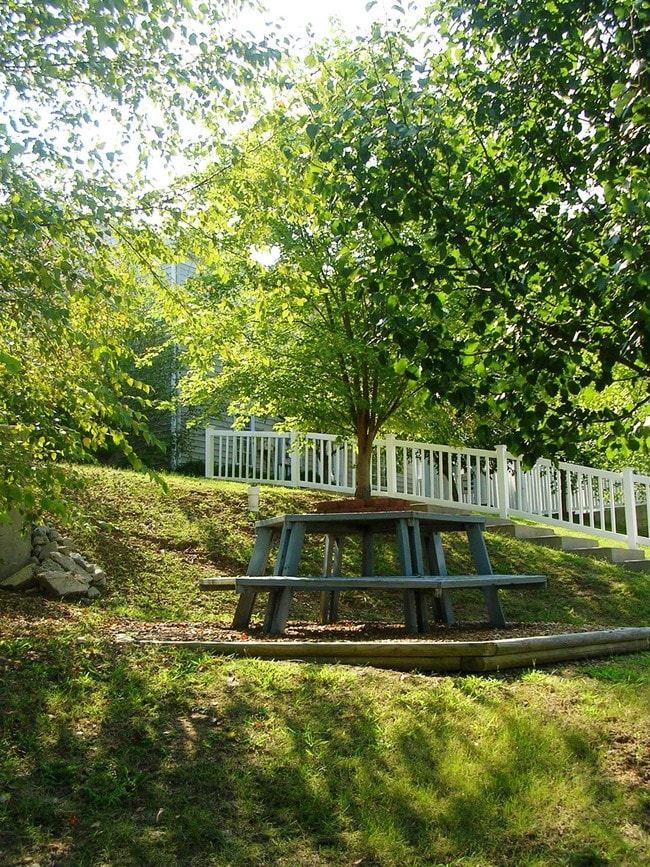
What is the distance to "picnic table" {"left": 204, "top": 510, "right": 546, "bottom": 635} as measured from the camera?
5160 mm

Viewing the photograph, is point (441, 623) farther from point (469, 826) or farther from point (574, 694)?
point (469, 826)

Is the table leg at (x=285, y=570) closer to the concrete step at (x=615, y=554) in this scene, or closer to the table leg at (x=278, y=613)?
the table leg at (x=278, y=613)

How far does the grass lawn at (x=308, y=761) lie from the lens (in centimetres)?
279

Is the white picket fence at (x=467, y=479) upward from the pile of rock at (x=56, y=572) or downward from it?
upward

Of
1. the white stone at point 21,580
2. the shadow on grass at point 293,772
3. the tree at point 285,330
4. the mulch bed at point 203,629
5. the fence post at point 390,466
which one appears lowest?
the shadow on grass at point 293,772

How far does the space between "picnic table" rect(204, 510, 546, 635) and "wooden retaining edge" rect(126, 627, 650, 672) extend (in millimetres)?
454

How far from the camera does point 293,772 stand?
10.6 ft

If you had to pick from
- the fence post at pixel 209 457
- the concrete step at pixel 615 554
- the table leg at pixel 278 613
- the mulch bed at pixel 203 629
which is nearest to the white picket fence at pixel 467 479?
the fence post at pixel 209 457

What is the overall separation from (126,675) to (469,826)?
2067mm

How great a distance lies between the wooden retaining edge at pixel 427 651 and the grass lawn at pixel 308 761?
4.8 inches

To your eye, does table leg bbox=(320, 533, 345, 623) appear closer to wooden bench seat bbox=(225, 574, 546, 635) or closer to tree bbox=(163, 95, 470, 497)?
wooden bench seat bbox=(225, 574, 546, 635)

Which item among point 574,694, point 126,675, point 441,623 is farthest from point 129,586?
point 574,694

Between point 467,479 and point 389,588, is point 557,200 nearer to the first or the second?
point 389,588

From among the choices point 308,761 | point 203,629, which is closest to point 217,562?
point 203,629
